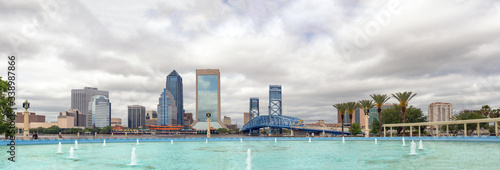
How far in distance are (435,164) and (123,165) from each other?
774 inches

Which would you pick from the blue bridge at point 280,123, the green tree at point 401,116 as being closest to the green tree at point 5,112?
the green tree at point 401,116

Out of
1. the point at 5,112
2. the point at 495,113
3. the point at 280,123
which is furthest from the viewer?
the point at 280,123

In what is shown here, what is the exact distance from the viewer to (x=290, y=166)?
24.3 meters

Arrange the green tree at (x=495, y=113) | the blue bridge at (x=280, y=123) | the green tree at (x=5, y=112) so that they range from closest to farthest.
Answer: the green tree at (x=5, y=112), the green tree at (x=495, y=113), the blue bridge at (x=280, y=123)

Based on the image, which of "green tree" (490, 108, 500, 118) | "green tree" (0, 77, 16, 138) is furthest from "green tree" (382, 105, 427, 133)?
"green tree" (0, 77, 16, 138)

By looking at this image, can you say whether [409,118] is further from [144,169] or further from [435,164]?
[144,169]

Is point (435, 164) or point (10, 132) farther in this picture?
point (10, 132)

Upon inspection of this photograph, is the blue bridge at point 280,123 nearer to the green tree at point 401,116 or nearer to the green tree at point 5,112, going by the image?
the green tree at point 401,116

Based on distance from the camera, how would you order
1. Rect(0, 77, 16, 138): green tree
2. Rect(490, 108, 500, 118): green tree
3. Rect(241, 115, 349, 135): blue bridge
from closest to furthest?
Rect(0, 77, 16, 138): green tree, Rect(490, 108, 500, 118): green tree, Rect(241, 115, 349, 135): blue bridge

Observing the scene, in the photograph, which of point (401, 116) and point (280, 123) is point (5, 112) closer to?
point (401, 116)

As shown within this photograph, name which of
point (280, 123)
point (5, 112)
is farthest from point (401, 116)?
point (5, 112)

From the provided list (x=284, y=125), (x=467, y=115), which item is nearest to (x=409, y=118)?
(x=467, y=115)

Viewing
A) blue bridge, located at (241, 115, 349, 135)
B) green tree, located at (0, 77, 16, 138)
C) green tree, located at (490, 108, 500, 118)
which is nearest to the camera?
green tree, located at (0, 77, 16, 138)

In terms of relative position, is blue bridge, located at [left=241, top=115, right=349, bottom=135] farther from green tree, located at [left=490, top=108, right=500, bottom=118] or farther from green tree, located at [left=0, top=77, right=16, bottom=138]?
green tree, located at [left=0, top=77, right=16, bottom=138]
